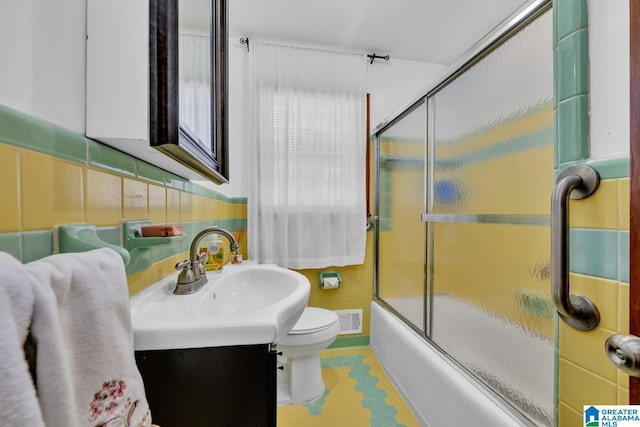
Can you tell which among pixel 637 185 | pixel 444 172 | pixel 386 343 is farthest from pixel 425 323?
pixel 637 185

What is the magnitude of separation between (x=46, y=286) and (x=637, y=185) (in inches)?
33.1

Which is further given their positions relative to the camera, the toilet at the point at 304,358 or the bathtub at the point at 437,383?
the toilet at the point at 304,358

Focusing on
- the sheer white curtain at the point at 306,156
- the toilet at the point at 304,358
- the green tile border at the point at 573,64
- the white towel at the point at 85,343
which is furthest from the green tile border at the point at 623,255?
the sheer white curtain at the point at 306,156

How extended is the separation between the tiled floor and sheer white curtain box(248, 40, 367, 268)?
2.20ft

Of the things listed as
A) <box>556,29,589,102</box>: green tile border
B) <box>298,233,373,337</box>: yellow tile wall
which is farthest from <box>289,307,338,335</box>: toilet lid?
<box>556,29,589,102</box>: green tile border

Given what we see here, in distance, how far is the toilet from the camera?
4.54 feet

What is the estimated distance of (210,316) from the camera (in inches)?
21.5

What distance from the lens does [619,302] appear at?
59 centimetres

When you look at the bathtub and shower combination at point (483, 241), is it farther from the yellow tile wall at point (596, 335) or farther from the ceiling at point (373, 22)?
the ceiling at point (373, 22)

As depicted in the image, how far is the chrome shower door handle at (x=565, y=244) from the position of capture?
616mm

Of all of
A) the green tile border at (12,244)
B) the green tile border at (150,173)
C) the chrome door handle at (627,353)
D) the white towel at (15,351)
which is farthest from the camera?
the green tile border at (150,173)

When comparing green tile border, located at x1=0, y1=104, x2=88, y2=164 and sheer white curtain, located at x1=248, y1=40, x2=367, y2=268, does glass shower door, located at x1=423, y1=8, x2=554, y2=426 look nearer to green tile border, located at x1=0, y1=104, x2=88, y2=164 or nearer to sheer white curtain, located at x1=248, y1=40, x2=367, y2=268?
sheer white curtain, located at x1=248, y1=40, x2=367, y2=268

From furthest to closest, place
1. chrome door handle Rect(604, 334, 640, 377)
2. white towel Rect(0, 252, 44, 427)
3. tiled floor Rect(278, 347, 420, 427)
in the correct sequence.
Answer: tiled floor Rect(278, 347, 420, 427) → chrome door handle Rect(604, 334, 640, 377) → white towel Rect(0, 252, 44, 427)

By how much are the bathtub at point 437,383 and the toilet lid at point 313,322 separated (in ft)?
1.32
